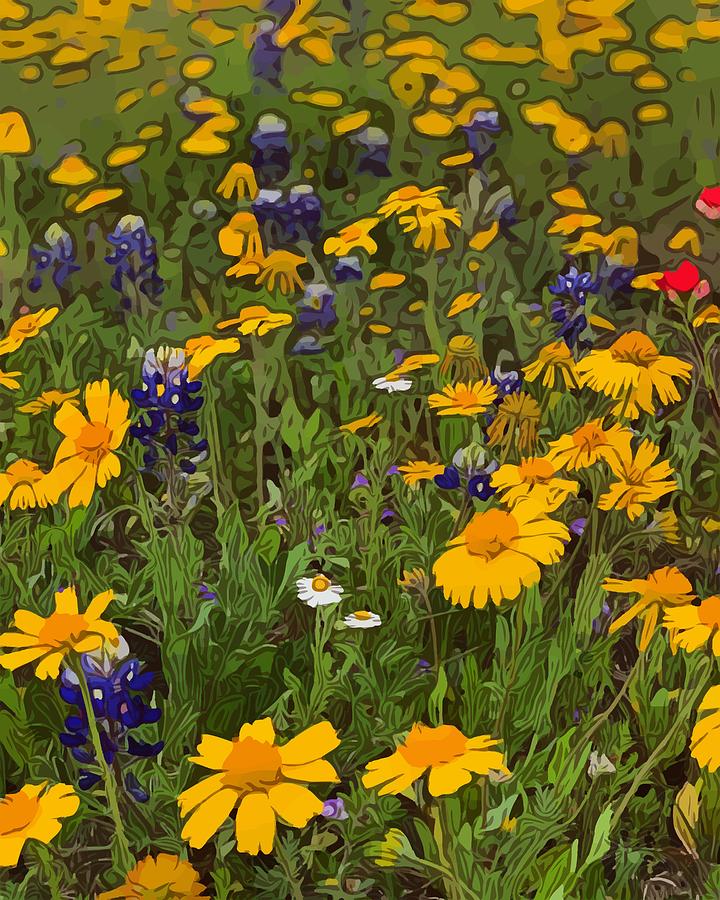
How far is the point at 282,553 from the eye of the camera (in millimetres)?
1260

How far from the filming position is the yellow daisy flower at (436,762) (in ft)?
2.43

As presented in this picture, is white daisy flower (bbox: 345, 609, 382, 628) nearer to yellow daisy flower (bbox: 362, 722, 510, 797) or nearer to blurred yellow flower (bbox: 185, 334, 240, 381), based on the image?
yellow daisy flower (bbox: 362, 722, 510, 797)

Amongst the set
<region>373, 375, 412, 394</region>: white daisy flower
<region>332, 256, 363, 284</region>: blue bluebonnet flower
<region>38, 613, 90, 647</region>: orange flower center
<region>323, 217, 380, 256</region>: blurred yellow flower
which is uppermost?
<region>38, 613, 90, 647</region>: orange flower center

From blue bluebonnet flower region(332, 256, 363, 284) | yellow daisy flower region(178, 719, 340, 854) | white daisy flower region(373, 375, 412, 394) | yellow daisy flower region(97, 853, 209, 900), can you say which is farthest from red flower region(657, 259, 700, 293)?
yellow daisy flower region(97, 853, 209, 900)

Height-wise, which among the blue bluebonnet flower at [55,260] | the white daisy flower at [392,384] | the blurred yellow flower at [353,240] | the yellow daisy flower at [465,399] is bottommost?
the blue bluebonnet flower at [55,260]

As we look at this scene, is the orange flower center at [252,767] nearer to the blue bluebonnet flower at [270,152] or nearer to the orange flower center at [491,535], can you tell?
the orange flower center at [491,535]

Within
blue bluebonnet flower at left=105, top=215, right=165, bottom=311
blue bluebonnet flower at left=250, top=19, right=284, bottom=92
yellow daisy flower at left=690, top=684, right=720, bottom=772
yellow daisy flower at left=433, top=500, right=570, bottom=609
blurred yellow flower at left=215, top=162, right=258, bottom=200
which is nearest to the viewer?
yellow daisy flower at left=690, top=684, right=720, bottom=772

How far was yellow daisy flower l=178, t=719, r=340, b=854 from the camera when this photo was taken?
669mm

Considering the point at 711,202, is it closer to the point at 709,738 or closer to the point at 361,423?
the point at 361,423

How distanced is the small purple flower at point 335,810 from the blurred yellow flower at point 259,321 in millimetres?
699

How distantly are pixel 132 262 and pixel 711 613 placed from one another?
4.54ft

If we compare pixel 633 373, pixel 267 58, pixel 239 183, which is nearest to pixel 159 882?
pixel 633 373

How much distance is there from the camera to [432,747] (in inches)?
31.0

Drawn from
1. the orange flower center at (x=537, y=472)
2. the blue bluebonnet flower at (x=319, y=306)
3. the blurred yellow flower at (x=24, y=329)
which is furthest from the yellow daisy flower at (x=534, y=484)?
the blurred yellow flower at (x=24, y=329)
